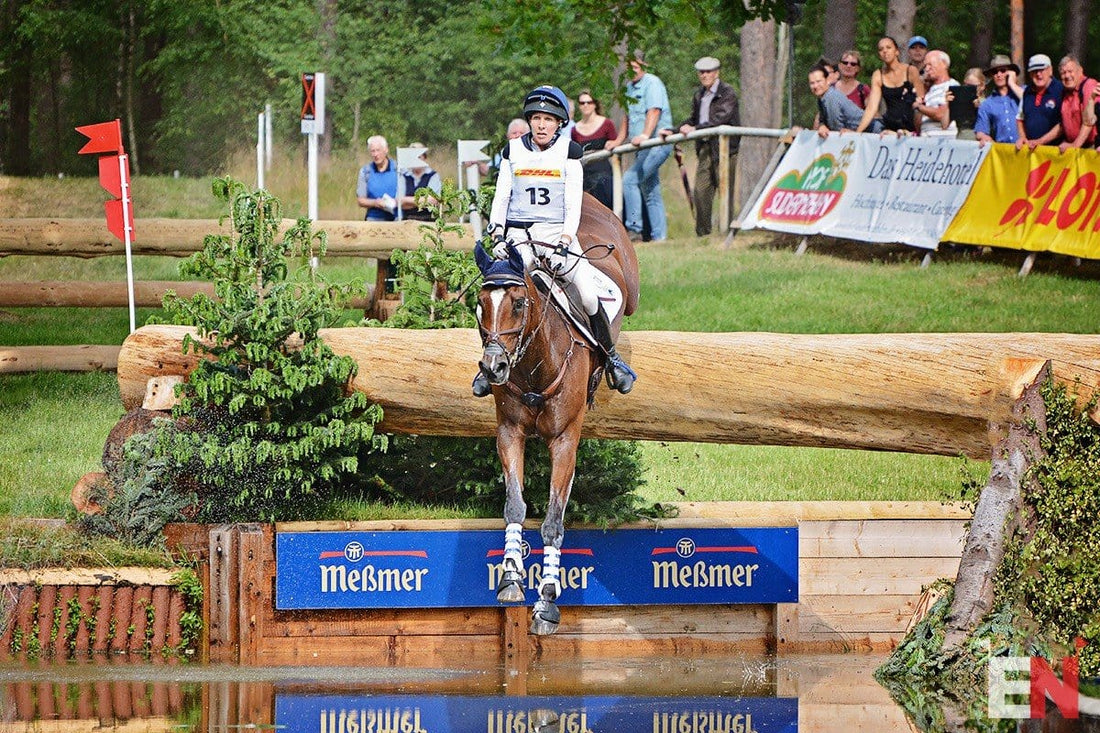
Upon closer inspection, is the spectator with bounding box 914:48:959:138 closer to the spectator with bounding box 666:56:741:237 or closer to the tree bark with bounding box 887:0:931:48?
the spectator with bounding box 666:56:741:237

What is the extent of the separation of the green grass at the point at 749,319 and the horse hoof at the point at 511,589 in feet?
6.50

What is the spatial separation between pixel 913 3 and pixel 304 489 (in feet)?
53.8

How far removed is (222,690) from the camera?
880 cm

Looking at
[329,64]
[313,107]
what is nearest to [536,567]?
[313,107]

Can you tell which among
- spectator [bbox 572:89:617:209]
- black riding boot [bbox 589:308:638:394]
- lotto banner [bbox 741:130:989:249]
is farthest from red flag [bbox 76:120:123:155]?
lotto banner [bbox 741:130:989:249]

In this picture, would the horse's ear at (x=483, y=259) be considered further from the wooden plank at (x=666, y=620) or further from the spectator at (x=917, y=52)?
the spectator at (x=917, y=52)

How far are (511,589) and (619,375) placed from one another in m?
1.51

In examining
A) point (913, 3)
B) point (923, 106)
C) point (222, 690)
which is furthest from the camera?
point (913, 3)

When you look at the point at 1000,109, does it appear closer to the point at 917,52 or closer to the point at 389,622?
the point at 917,52

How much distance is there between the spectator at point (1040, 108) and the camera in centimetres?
1747

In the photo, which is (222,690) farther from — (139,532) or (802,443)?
(802,443)

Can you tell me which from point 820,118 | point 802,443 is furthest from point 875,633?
point 820,118

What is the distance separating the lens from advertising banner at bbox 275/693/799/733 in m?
8.00

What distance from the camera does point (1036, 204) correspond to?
17812 mm
